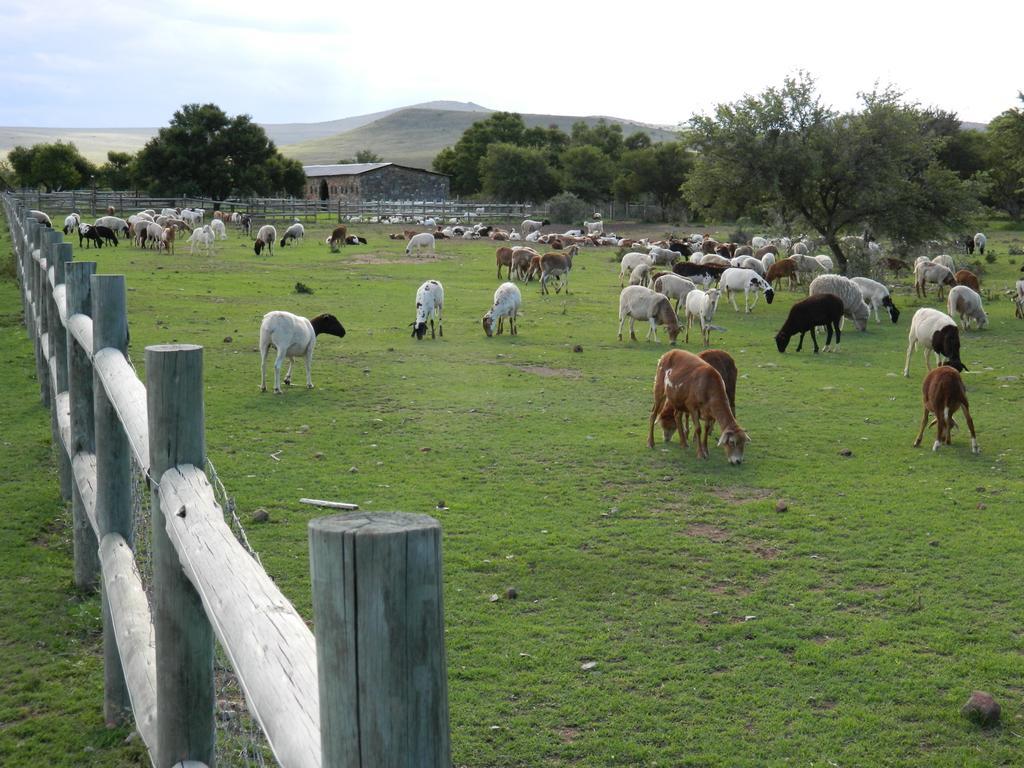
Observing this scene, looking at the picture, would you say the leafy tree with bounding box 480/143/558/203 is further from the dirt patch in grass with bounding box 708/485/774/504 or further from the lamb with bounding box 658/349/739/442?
the dirt patch in grass with bounding box 708/485/774/504

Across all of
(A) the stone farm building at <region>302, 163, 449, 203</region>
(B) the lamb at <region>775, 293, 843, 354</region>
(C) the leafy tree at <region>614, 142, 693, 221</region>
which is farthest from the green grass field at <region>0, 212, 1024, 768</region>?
(A) the stone farm building at <region>302, 163, 449, 203</region>

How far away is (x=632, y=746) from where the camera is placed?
16.8 feet

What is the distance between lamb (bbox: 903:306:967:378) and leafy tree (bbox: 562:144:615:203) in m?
63.1

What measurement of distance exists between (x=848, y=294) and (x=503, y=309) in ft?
25.0

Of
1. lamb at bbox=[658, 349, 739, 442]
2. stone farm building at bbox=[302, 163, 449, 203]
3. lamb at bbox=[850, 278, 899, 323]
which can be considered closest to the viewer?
lamb at bbox=[658, 349, 739, 442]

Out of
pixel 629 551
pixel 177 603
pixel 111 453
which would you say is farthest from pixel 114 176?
pixel 177 603

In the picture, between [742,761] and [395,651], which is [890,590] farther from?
[395,651]

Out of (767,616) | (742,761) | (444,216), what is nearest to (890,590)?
(767,616)

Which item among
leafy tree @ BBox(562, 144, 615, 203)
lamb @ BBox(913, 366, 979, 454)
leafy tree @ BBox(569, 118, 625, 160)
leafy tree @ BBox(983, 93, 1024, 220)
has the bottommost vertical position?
lamb @ BBox(913, 366, 979, 454)

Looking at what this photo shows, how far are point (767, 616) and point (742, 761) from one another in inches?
74.6

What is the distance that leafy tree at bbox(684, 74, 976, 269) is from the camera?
29.0 meters

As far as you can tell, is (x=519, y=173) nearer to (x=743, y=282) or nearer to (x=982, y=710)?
(x=743, y=282)

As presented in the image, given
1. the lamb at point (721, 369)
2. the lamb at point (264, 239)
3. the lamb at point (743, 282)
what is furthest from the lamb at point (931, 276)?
the lamb at point (264, 239)

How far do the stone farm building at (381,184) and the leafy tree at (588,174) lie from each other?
1823cm
